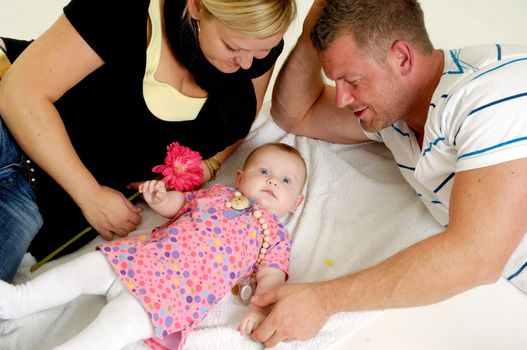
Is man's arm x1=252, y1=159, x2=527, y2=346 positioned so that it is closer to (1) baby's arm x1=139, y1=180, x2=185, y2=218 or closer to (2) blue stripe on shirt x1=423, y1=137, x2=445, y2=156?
(2) blue stripe on shirt x1=423, y1=137, x2=445, y2=156

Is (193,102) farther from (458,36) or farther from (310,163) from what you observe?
(458,36)

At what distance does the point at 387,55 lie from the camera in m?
1.35

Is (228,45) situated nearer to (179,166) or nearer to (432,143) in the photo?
(179,166)

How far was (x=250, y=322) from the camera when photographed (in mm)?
1288

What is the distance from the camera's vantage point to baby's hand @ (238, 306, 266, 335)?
1.28 metres

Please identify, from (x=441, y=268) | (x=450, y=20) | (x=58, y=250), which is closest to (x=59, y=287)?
(x=58, y=250)

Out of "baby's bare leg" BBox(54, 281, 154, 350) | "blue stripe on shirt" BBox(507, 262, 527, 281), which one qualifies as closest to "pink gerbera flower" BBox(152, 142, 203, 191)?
"baby's bare leg" BBox(54, 281, 154, 350)

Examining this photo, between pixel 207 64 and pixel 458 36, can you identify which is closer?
pixel 207 64

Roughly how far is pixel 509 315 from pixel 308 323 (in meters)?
0.63

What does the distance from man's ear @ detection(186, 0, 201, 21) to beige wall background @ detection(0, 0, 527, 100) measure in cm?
114

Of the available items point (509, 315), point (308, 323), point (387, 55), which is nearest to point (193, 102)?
point (387, 55)

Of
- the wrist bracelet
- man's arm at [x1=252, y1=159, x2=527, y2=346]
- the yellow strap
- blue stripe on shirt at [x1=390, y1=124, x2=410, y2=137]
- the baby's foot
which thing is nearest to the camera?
man's arm at [x1=252, y1=159, x2=527, y2=346]

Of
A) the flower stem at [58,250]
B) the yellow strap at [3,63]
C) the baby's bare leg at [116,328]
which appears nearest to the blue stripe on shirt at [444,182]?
the baby's bare leg at [116,328]

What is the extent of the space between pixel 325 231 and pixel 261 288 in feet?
1.05
